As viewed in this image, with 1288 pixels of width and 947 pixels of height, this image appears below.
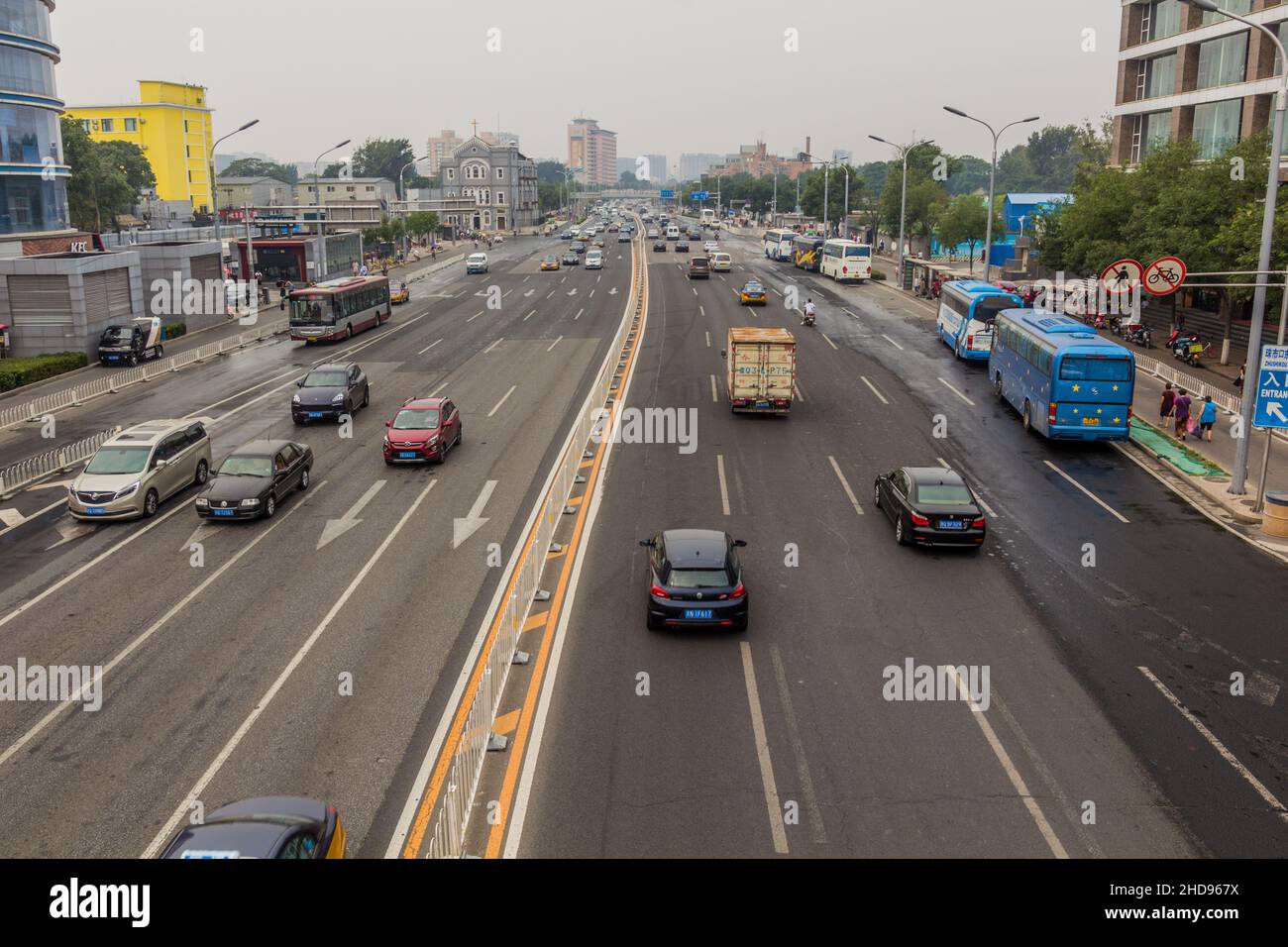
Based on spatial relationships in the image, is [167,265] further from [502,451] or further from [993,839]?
[993,839]

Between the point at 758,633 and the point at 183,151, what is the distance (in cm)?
14631

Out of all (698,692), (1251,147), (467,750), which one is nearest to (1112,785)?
(698,692)

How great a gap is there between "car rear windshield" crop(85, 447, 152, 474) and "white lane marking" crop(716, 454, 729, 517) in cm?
1420

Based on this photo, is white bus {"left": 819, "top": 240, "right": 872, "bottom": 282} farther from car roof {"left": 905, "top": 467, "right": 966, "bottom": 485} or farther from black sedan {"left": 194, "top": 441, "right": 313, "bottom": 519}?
black sedan {"left": 194, "top": 441, "right": 313, "bottom": 519}

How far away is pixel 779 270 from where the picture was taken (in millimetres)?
92062

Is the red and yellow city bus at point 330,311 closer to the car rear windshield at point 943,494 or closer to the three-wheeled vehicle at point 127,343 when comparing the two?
the three-wheeled vehicle at point 127,343

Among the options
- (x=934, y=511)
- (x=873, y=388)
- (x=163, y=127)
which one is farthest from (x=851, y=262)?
(x=163, y=127)

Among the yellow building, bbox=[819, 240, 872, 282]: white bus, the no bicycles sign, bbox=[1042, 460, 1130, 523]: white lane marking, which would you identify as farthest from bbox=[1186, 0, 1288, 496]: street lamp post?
the yellow building

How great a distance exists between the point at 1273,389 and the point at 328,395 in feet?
89.2

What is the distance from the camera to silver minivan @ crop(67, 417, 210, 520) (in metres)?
23.9

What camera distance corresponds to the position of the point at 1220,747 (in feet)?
46.3

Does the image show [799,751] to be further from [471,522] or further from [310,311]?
[310,311]

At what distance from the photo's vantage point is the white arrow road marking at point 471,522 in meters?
22.8
